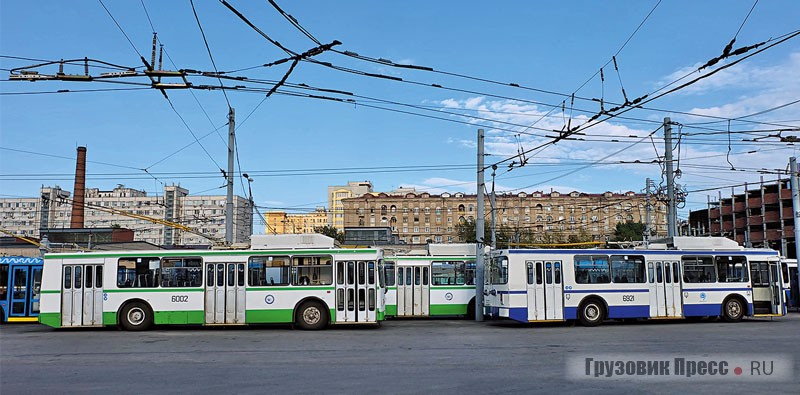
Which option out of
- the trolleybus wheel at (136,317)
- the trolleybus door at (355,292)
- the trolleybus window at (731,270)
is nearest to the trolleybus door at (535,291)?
the trolleybus door at (355,292)

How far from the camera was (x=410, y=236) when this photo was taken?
117562mm

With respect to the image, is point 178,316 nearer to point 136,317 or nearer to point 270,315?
point 136,317

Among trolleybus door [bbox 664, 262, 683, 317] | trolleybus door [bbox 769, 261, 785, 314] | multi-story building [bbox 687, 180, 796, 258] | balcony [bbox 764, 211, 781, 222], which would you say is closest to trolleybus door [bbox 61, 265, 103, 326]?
trolleybus door [bbox 664, 262, 683, 317]

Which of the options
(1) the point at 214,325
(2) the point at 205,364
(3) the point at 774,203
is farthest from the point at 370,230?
(3) the point at 774,203

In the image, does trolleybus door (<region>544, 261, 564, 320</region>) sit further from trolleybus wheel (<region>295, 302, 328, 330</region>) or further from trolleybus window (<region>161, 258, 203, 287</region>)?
trolleybus window (<region>161, 258, 203, 287</region>)

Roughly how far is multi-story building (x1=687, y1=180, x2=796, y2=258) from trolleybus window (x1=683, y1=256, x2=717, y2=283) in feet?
199

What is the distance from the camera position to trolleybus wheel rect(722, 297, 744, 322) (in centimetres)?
2253

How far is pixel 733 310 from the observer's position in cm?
2262

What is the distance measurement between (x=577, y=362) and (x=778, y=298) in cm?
1479

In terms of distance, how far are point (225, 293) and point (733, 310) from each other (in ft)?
56.2

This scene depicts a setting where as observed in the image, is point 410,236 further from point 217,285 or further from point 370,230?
point 217,285

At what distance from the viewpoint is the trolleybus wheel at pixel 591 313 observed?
2128cm

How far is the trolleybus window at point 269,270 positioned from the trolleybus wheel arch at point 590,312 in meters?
9.56

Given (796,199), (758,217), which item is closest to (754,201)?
(758,217)
